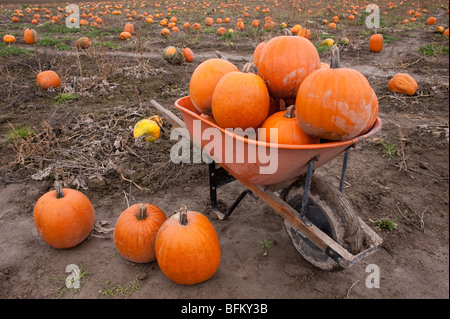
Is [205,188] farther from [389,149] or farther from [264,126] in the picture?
[389,149]

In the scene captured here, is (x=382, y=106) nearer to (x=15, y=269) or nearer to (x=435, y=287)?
(x=435, y=287)

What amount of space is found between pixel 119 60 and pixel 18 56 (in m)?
2.97

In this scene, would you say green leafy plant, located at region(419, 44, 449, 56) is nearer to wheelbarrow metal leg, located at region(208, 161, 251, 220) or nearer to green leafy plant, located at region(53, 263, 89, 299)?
wheelbarrow metal leg, located at region(208, 161, 251, 220)

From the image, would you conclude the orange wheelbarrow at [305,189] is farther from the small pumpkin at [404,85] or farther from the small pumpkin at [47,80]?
the small pumpkin at [47,80]

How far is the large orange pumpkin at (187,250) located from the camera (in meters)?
2.24

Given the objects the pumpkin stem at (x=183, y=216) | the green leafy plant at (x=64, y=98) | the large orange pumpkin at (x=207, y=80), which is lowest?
the pumpkin stem at (x=183, y=216)

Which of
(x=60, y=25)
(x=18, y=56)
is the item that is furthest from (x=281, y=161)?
(x=60, y=25)

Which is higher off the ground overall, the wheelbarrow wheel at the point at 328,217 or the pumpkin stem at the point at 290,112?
the pumpkin stem at the point at 290,112

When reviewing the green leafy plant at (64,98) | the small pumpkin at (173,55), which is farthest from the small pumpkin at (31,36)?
the green leafy plant at (64,98)

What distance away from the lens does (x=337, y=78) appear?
1.81 metres

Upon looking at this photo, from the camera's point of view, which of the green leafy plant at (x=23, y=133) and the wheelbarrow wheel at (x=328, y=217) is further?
the green leafy plant at (x=23, y=133)

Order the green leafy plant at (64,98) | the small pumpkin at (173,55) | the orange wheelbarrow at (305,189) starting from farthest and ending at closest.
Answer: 1. the small pumpkin at (173,55)
2. the green leafy plant at (64,98)
3. the orange wheelbarrow at (305,189)

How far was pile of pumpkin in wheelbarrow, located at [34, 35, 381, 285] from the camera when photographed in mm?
1816

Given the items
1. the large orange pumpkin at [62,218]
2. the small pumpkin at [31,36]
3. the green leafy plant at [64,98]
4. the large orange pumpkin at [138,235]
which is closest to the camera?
the large orange pumpkin at [138,235]
